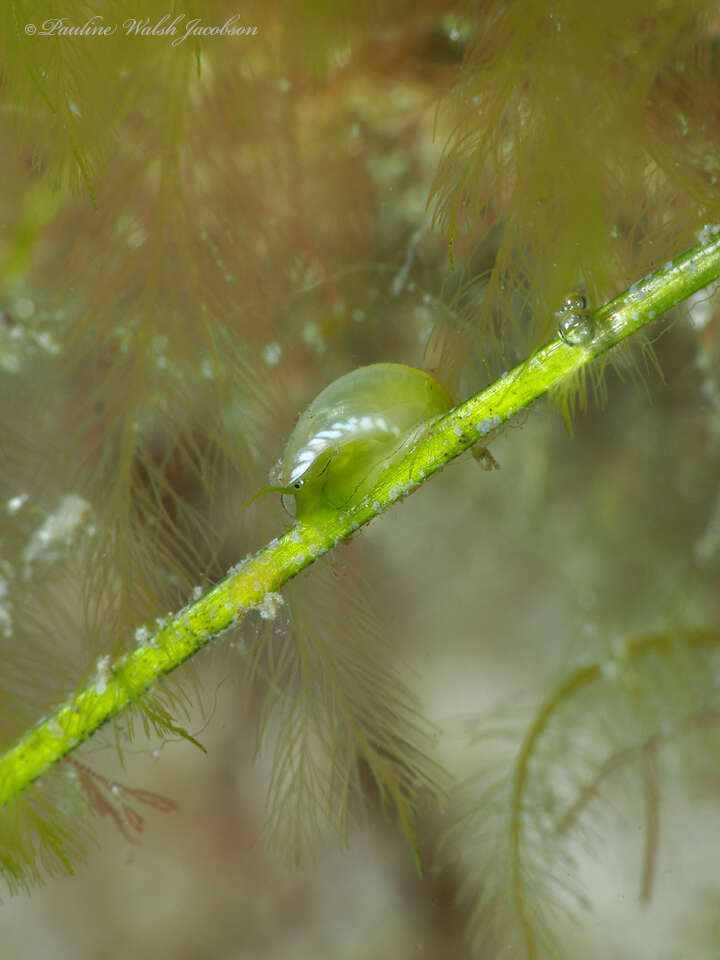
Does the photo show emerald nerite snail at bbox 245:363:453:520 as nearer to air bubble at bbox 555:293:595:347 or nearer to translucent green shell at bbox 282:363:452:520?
translucent green shell at bbox 282:363:452:520

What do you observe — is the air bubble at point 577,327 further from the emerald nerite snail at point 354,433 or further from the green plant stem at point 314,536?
the emerald nerite snail at point 354,433

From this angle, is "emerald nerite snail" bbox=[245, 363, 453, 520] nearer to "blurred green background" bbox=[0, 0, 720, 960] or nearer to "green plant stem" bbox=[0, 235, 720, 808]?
"green plant stem" bbox=[0, 235, 720, 808]

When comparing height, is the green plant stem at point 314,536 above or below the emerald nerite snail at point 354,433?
below

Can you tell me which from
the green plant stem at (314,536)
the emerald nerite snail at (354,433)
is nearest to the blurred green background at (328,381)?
the green plant stem at (314,536)

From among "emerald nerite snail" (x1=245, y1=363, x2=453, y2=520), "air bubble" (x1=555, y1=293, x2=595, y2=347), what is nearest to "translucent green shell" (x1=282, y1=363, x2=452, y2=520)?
"emerald nerite snail" (x1=245, y1=363, x2=453, y2=520)

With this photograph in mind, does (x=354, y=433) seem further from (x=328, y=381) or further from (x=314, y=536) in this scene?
(x=328, y=381)

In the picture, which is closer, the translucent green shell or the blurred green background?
the translucent green shell

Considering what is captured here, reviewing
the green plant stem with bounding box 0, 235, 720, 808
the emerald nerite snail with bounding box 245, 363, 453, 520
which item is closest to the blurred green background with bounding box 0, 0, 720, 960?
the green plant stem with bounding box 0, 235, 720, 808

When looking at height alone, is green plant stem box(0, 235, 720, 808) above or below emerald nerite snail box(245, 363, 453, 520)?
below
